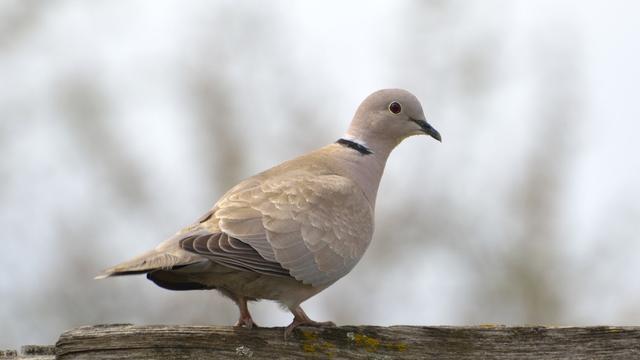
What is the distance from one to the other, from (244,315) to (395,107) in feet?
6.69

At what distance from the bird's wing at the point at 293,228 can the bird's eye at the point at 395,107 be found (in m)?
0.87

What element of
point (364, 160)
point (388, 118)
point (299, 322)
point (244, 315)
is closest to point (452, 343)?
point (299, 322)

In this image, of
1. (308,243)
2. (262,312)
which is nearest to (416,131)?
(308,243)

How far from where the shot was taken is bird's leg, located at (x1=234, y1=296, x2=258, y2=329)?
419cm

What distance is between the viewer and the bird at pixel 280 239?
448cm

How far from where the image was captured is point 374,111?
244 inches

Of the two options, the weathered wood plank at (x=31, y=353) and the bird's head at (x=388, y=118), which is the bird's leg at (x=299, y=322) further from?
the bird's head at (x=388, y=118)

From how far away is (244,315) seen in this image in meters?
4.55

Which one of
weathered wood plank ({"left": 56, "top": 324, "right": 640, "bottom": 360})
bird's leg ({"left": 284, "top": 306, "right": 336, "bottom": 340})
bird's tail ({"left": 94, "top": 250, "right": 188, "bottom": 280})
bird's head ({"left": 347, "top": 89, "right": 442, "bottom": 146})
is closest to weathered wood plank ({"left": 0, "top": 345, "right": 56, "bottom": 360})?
bird's tail ({"left": 94, "top": 250, "right": 188, "bottom": 280})

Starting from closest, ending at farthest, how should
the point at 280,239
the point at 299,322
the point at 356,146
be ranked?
1. the point at 299,322
2. the point at 280,239
3. the point at 356,146

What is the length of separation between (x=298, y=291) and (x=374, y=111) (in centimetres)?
161

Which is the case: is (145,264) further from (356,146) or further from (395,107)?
(395,107)

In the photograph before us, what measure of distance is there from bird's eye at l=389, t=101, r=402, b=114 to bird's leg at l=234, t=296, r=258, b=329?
1.76m

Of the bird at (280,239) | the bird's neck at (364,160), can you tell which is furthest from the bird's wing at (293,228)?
the bird's neck at (364,160)
